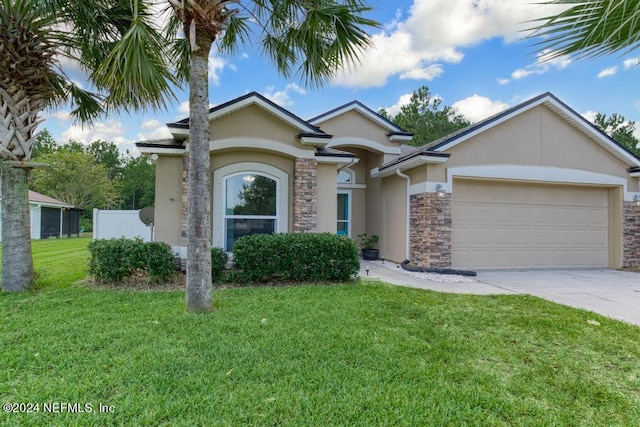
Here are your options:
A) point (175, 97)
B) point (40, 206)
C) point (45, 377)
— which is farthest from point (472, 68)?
point (40, 206)

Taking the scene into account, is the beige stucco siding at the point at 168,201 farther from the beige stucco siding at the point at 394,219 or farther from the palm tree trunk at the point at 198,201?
the beige stucco siding at the point at 394,219

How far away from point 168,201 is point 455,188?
864 cm

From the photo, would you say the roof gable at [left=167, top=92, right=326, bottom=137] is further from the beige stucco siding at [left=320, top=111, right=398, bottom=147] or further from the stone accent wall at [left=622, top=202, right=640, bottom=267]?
the stone accent wall at [left=622, top=202, right=640, bottom=267]

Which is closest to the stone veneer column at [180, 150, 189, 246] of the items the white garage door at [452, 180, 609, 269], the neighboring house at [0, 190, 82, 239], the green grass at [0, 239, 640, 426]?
the green grass at [0, 239, 640, 426]

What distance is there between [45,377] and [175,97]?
497 cm

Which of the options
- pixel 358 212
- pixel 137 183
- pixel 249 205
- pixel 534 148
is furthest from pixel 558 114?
pixel 137 183

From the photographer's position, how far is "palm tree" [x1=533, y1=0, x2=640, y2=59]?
1.74 meters

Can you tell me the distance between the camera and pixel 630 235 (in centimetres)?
1144

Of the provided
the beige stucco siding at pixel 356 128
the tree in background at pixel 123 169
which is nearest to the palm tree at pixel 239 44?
the beige stucco siding at pixel 356 128

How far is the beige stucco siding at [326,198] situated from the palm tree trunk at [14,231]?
6.91 m

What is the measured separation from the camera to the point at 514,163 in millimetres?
10703

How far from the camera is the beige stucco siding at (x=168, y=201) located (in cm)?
904

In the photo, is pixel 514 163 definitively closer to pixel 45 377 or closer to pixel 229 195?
pixel 229 195

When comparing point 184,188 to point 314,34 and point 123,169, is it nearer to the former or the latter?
point 314,34
